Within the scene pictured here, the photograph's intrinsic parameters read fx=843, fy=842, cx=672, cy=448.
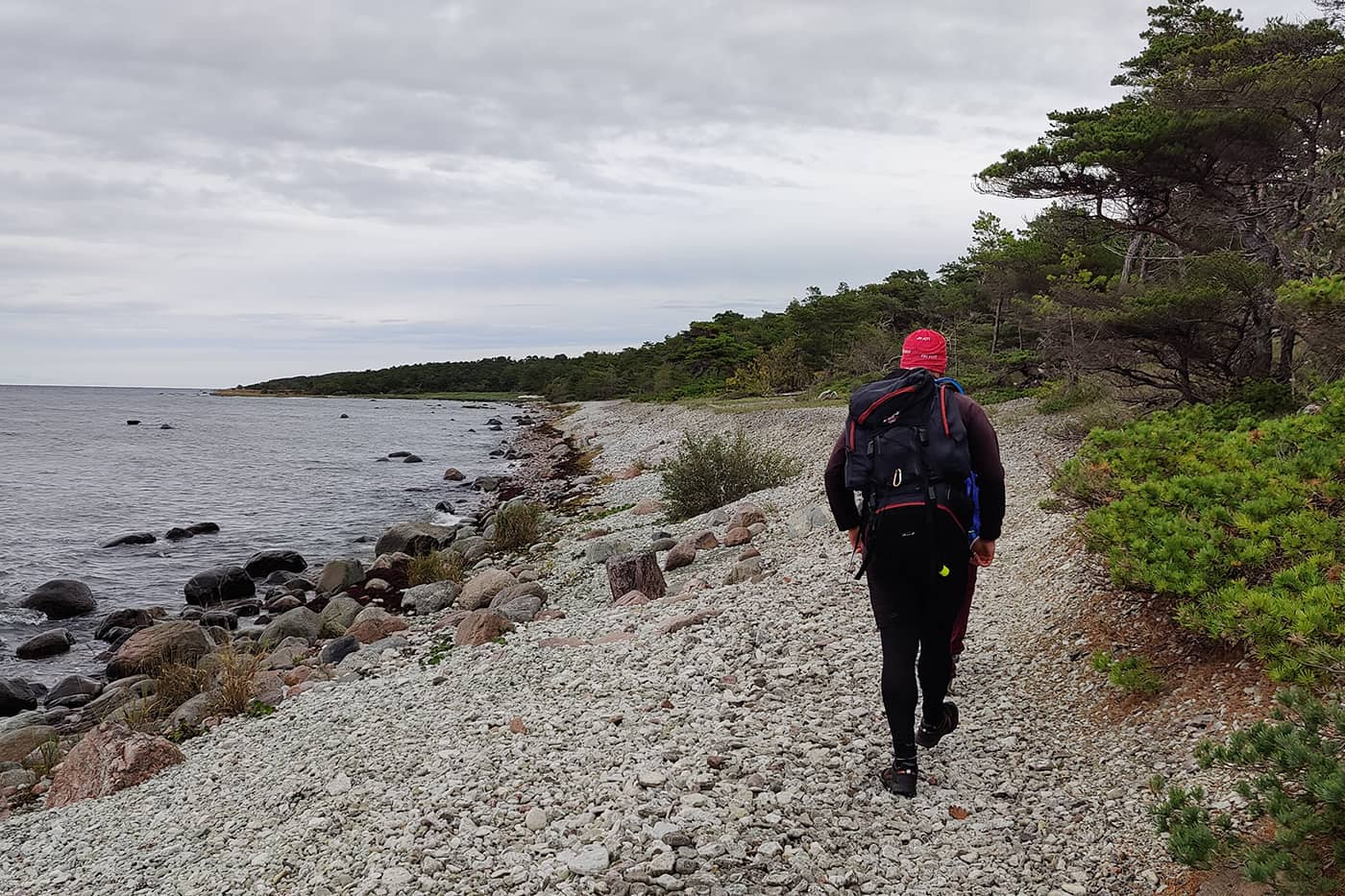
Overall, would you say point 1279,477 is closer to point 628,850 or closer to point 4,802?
point 628,850

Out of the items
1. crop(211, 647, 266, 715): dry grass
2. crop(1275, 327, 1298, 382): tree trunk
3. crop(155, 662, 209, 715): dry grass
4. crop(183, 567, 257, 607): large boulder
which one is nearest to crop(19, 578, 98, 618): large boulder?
crop(183, 567, 257, 607): large boulder

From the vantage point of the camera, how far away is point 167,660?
1117cm

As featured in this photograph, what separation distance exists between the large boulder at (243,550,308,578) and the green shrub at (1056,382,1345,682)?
54.1 ft

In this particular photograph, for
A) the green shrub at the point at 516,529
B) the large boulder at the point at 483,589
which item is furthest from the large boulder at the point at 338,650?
the green shrub at the point at 516,529

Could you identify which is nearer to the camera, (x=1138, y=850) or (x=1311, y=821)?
(x=1311, y=821)

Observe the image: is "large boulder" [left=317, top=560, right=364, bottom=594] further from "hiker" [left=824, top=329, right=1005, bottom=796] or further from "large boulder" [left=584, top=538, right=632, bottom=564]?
"hiker" [left=824, top=329, right=1005, bottom=796]

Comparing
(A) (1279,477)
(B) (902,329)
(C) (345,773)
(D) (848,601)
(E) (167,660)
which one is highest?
(B) (902,329)

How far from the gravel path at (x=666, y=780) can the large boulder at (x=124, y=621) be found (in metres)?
7.81

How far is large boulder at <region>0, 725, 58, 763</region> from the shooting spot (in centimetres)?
870

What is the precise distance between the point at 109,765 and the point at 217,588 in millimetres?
10281

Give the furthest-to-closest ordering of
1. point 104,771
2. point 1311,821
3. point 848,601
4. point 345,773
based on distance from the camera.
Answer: point 848,601
point 104,771
point 345,773
point 1311,821

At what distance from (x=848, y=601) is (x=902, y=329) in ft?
144

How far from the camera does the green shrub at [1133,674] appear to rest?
Answer: 475 cm

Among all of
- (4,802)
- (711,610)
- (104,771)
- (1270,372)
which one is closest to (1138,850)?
(711,610)
